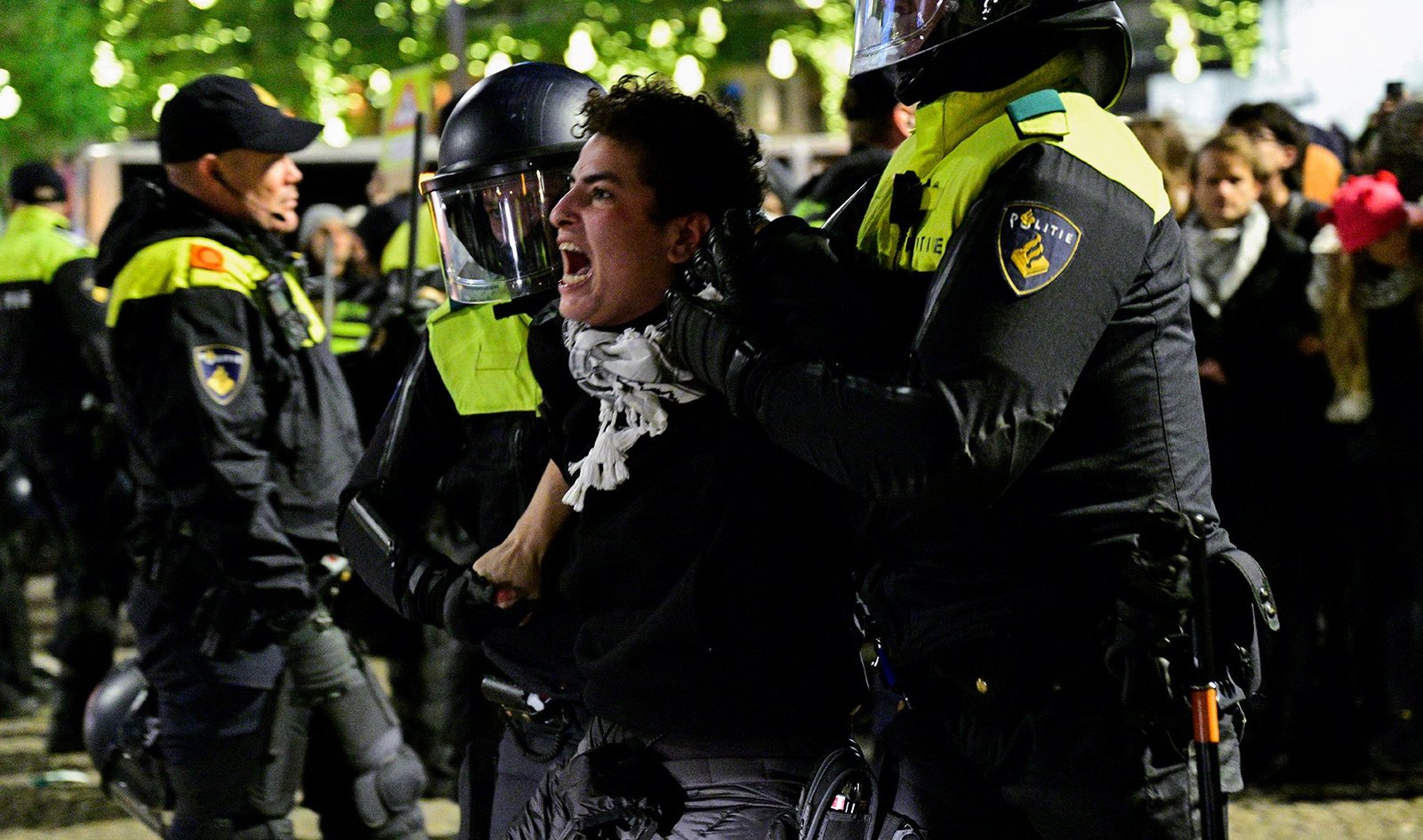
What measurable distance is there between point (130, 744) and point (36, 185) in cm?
442

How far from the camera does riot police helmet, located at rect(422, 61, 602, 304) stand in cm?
290

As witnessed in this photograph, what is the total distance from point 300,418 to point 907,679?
2311mm

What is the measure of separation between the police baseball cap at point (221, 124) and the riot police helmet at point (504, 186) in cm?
141

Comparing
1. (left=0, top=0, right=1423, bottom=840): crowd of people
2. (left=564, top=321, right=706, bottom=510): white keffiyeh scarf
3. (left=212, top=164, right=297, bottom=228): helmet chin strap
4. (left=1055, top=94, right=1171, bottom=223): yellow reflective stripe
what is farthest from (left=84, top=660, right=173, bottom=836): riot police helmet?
(left=1055, top=94, right=1171, bottom=223): yellow reflective stripe

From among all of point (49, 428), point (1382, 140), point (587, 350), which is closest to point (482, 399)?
point (587, 350)

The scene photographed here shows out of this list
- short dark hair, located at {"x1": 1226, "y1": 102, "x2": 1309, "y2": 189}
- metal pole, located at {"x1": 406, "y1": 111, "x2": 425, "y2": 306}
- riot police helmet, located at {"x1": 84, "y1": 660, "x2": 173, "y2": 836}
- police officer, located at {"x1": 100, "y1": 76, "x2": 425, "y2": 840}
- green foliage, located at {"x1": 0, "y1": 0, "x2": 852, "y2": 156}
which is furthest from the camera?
green foliage, located at {"x1": 0, "y1": 0, "x2": 852, "y2": 156}

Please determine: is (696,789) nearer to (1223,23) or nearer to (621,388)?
(621,388)

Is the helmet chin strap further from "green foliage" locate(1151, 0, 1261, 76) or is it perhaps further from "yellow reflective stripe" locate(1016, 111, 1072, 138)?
"green foliage" locate(1151, 0, 1261, 76)

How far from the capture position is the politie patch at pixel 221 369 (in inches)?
154

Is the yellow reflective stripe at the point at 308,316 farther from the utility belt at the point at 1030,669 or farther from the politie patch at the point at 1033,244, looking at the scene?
the politie patch at the point at 1033,244

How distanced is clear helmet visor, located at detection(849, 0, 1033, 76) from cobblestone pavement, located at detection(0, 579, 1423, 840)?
3.62 meters

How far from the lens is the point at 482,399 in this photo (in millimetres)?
2959

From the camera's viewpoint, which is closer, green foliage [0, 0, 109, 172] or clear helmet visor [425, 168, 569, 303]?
clear helmet visor [425, 168, 569, 303]

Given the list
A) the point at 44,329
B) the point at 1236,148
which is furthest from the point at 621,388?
Answer: the point at 44,329
